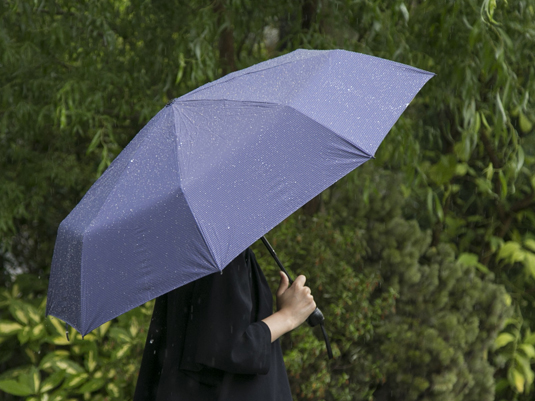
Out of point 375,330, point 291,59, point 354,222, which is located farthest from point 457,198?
point 291,59

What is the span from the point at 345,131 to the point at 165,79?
8.02ft

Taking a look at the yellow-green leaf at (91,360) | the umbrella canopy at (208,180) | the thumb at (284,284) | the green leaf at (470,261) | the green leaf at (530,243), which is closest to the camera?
the umbrella canopy at (208,180)

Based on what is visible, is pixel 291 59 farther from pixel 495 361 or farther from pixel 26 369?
pixel 495 361

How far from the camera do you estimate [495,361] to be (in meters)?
5.22

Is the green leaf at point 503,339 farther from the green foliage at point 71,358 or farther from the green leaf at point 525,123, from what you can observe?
the green foliage at point 71,358

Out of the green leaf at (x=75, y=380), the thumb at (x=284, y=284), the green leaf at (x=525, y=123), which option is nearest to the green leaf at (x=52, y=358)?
the green leaf at (x=75, y=380)

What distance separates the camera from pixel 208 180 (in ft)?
6.28

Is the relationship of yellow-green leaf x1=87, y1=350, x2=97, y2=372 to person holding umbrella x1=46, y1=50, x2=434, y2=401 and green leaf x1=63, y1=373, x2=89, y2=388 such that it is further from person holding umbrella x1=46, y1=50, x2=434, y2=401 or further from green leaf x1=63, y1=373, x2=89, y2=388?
person holding umbrella x1=46, y1=50, x2=434, y2=401

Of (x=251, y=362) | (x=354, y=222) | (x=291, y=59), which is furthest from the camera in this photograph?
(x=354, y=222)

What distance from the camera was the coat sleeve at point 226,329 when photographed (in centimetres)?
202

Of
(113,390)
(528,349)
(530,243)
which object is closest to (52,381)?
(113,390)

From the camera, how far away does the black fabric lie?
2031 millimetres

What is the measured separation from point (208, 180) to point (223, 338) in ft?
1.75

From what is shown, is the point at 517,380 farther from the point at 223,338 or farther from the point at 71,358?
the point at 223,338
